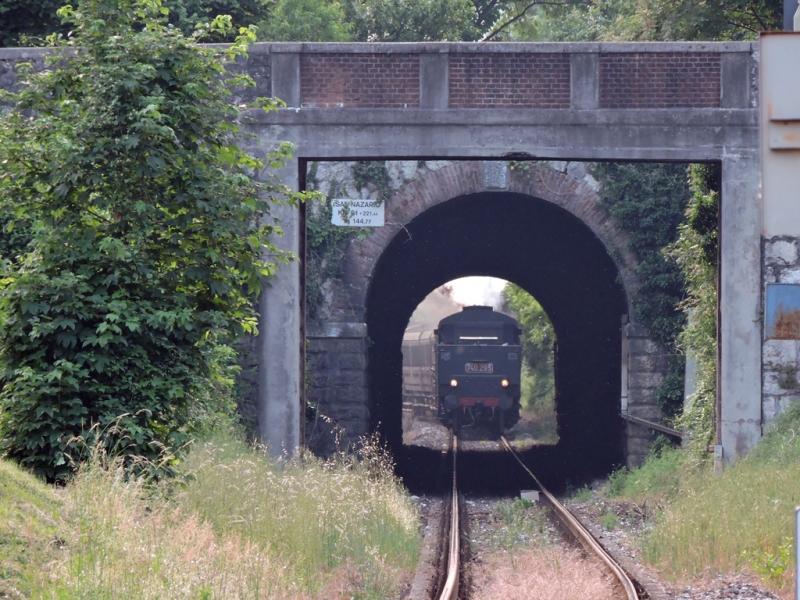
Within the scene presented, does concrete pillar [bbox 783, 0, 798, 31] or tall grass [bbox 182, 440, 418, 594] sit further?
concrete pillar [bbox 783, 0, 798, 31]

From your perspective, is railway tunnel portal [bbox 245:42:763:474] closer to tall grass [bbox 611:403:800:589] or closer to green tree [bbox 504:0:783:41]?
tall grass [bbox 611:403:800:589]

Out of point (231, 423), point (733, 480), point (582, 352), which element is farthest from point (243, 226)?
point (582, 352)

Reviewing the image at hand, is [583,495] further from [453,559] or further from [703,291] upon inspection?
[453,559]

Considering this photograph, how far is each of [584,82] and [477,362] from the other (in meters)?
16.7

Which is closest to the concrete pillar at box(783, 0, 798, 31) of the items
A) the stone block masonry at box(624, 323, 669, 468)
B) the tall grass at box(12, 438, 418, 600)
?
the tall grass at box(12, 438, 418, 600)

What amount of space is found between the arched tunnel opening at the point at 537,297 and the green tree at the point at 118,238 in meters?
11.5

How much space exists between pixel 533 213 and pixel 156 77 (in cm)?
1492

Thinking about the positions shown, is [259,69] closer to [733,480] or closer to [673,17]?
[733,480]

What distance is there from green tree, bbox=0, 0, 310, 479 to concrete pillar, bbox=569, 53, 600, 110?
4.73 meters

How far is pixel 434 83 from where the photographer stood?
1195 cm

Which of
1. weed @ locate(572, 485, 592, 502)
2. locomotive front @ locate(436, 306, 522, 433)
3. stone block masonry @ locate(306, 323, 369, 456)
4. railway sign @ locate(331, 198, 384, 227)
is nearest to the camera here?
weed @ locate(572, 485, 592, 502)

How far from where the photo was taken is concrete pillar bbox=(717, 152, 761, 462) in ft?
39.4

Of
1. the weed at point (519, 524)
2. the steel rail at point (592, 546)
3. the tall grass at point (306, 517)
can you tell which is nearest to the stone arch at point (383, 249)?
the steel rail at point (592, 546)

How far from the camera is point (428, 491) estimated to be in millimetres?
18062
